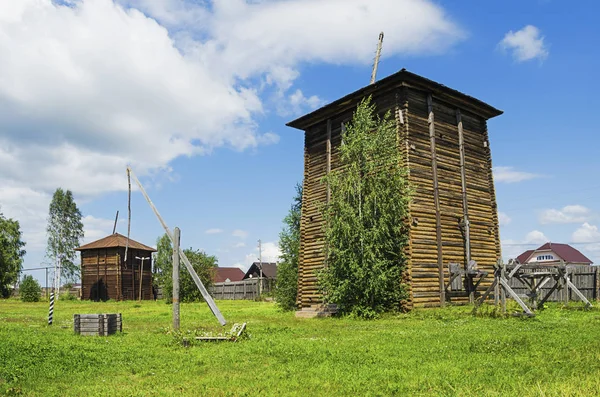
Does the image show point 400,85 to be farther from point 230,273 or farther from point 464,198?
point 230,273

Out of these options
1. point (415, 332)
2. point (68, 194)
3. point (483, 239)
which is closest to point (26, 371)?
point (415, 332)

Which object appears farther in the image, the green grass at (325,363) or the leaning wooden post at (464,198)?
the leaning wooden post at (464,198)

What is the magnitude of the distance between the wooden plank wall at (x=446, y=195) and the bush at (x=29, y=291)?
45.9 meters

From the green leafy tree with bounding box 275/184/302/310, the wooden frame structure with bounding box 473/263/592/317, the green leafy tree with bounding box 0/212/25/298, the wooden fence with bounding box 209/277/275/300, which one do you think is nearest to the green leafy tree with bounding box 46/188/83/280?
the green leafy tree with bounding box 0/212/25/298

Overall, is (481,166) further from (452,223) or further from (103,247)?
(103,247)

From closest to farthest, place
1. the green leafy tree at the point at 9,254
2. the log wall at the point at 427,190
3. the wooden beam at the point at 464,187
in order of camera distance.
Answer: the log wall at the point at 427,190 → the wooden beam at the point at 464,187 → the green leafy tree at the point at 9,254

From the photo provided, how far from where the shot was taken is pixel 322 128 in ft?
99.7

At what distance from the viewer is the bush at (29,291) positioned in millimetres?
53688

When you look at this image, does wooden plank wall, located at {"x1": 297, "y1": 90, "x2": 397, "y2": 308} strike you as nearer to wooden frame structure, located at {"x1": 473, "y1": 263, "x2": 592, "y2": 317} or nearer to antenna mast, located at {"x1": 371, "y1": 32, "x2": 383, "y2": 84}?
antenna mast, located at {"x1": 371, "y1": 32, "x2": 383, "y2": 84}

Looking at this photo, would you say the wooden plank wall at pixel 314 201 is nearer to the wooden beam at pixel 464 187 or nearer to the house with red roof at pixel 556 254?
the wooden beam at pixel 464 187

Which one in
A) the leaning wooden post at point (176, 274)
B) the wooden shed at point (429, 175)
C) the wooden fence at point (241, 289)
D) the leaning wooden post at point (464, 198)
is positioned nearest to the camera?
the leaning wooden post at point (176, 274)

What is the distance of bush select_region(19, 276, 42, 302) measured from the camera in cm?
5369

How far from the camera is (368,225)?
23406mm

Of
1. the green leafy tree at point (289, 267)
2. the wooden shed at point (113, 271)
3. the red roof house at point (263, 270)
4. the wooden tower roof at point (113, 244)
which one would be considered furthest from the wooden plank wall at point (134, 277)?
the green leafy tree at point (289, 267)
